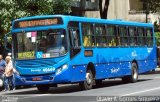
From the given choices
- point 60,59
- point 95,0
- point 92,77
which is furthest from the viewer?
point 95,0

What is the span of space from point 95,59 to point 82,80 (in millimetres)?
1535

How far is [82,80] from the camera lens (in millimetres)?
22766

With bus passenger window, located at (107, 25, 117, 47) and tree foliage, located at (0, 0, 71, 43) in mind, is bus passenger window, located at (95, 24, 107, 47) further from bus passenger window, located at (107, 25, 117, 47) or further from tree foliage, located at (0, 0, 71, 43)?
tree foliage, located at (0, 0, 71, 43)

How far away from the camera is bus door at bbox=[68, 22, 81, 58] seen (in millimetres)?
21938

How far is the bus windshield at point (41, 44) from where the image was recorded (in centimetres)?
2167

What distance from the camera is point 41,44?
21.9 m

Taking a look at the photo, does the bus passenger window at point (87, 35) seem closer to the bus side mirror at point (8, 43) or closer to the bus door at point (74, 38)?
the bus door at point (74, 38)

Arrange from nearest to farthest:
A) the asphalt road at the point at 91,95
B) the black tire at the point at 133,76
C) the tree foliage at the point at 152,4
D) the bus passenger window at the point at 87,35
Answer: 1. the asphalt road at the point at 91,95
2. the bus passenger window at the point at 87,35
3. the black tire at the point at 133,76
4. the tree foliage at the point at 152,4

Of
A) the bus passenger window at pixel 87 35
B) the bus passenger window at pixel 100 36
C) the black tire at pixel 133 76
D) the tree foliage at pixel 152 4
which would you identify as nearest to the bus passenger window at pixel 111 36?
the bus passenger window at pixel 100 36

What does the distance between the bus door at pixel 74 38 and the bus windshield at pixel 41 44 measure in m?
0.37

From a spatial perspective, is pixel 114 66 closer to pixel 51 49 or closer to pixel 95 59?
pixel 95 59

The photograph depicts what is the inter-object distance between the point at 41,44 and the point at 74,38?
1.34 meters

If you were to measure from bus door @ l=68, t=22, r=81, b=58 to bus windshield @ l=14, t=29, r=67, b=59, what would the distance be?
374mm

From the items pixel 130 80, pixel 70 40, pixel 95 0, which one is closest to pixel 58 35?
pixel 70 40
